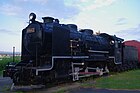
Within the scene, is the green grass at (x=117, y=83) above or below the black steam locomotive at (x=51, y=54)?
below

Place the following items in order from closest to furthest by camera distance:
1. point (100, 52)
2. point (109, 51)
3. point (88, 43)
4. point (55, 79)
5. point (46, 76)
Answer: point (46, 76), point (55, 79), point (88, 43), point (100, 52), point (109, 51)

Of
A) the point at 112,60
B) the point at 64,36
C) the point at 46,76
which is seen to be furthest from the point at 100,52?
the point at 46,76

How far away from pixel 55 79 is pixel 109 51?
10280 mm

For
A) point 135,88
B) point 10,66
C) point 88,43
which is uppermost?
point 88,43

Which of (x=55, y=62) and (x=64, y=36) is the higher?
(x=64, y=36)

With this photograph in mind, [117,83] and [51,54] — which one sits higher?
[51,54]

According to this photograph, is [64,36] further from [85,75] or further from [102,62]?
[102,62]

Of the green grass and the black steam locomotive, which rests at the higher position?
the black steam locomotive

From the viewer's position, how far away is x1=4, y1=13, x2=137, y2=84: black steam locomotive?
14.9m

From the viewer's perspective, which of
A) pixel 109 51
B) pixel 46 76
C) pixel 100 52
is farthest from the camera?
pixel 109 51

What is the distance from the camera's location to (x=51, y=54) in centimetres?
1589

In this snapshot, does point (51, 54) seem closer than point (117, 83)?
Yes

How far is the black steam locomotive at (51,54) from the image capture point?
14922mm

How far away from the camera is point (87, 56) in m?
20.4
